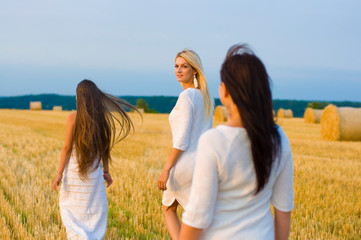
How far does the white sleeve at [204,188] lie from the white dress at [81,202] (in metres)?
1.97

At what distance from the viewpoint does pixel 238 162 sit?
1.60m

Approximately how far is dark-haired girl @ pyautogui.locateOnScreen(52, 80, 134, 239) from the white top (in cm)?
188

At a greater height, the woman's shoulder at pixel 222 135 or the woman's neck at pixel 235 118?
the woman's neck at pixel 235 118

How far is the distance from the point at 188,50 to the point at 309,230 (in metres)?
2.47

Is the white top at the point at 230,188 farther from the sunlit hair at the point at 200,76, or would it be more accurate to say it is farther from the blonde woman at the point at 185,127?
the sunlit hair at the point at 200,76

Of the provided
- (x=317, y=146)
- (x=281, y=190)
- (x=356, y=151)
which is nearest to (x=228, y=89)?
(x=281, y=190)

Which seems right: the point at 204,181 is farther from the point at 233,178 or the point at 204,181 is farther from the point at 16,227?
the point at 16,227

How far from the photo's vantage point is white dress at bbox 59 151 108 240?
3346mm

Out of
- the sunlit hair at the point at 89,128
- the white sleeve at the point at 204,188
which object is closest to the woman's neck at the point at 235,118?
the white sleeve at the point at 204,188

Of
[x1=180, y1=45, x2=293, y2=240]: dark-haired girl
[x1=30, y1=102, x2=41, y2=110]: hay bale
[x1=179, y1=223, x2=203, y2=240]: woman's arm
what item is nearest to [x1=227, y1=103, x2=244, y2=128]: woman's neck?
[x1=180, y1=45, x2=293, y2=240]: dark-haired girl

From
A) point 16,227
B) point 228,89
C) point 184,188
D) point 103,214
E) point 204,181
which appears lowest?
point 16,227

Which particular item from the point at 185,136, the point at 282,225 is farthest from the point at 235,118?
the point at 185,136

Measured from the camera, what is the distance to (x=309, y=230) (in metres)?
4.02

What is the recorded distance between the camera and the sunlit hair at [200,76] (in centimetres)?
308
